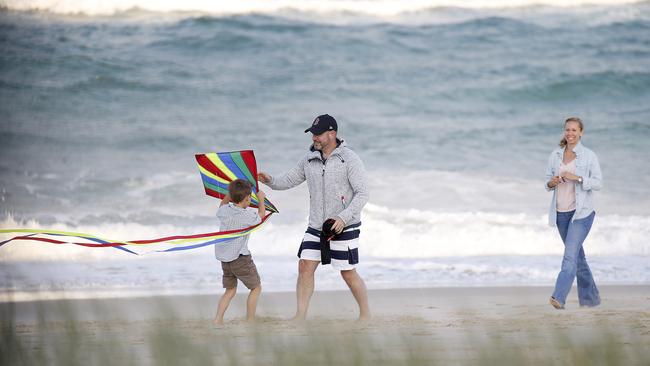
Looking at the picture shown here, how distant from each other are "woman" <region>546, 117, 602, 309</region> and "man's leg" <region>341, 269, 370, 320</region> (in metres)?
1.54

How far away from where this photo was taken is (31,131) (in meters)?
19.4

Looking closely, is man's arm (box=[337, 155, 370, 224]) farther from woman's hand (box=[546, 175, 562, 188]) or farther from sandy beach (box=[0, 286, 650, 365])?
woman's hand (box=[546, 175, 562, 188])

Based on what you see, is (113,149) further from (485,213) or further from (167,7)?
(485,213)

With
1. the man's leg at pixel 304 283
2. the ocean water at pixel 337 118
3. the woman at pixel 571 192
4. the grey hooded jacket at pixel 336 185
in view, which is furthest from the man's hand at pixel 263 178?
the ocean water at pixel 337 118

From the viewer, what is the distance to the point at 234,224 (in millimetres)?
6461

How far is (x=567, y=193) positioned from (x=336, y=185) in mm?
1945

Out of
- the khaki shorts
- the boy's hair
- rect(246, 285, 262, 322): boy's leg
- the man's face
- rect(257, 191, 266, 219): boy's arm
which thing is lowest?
rect(246, 285, 262, 322): boy's leg

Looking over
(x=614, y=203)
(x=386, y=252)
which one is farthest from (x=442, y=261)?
(x=614, y=203)

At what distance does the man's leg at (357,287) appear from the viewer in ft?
21.3

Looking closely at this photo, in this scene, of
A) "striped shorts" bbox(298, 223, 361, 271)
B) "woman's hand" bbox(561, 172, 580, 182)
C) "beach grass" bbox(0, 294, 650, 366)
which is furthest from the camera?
"woman's hand" bbox(561, 172, 580, 182)

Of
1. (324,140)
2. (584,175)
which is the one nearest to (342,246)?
(324,140)

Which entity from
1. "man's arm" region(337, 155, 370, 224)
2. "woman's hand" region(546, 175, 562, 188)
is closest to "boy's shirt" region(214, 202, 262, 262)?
"man's arm" region(337, 155, 370, 224)

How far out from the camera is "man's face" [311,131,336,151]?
6.27 meters

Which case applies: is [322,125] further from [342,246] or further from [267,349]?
[267,349]
